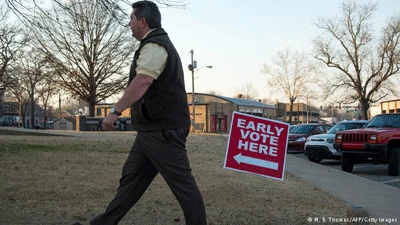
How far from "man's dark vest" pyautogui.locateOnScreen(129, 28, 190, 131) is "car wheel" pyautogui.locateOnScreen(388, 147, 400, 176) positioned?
33.5 feet

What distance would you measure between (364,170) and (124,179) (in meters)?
12.4

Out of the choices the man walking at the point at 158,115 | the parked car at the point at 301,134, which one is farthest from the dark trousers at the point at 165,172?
the parked car at the point at 301,134

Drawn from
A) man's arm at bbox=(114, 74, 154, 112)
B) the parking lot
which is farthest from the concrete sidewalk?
man's arm at bbox=(114, 74, 154, 112)

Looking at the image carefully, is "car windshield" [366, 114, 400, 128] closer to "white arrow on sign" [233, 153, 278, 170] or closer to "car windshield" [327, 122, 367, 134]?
"car windshield" [327, 122, 367, 134]

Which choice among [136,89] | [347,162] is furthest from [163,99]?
[347,162]

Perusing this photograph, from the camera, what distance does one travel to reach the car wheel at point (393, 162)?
12828 millimetres

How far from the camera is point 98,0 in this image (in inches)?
415

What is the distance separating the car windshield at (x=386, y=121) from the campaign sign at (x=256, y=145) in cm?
732

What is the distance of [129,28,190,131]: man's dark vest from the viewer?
12.8ft

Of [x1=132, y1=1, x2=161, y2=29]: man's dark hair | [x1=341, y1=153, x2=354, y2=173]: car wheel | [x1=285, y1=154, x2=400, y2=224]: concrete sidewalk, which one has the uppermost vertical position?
[x1=132, y1=1, x2=161, y2=29]: man's dark hair

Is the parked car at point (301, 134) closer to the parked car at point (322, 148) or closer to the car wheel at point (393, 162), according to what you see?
the parked car at point (322, 148)

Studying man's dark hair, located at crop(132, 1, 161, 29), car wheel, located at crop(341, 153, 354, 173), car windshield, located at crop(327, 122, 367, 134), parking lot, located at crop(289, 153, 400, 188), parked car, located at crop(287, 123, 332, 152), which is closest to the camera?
man's dark hair, located at crop(132, 1, 161, 29)

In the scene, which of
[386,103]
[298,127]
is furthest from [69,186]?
[386,103]

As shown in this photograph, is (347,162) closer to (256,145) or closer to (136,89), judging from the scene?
(256,145)
